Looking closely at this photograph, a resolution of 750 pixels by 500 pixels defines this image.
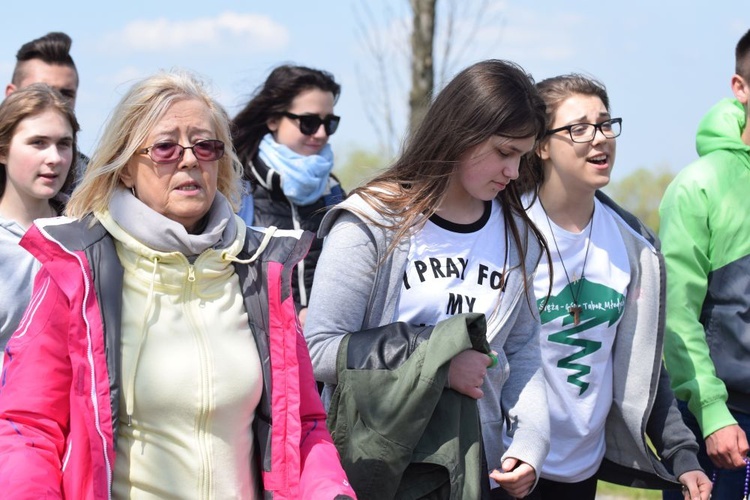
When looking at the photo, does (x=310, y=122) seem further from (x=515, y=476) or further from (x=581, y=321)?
(x=515, y=476)

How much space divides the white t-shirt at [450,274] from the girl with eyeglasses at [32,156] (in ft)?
5.54

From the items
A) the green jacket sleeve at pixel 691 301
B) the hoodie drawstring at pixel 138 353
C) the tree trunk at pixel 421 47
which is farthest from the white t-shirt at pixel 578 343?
the tree trunk at pixel 421 47

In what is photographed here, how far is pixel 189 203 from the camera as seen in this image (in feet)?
8.97

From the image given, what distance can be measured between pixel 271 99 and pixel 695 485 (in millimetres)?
3167

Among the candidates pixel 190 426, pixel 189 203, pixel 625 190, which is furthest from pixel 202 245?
pixel 625 190

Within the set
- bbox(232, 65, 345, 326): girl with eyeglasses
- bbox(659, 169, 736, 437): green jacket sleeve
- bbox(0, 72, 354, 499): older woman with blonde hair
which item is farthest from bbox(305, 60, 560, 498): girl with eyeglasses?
bbox(232, 65, 345, 326): girl with eyeglasses

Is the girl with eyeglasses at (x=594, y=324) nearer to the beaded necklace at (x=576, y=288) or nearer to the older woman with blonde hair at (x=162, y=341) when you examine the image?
the beaded necklace at (x=576, y=288)

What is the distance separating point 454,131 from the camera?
330 centimetres

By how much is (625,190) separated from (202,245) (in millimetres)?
13292

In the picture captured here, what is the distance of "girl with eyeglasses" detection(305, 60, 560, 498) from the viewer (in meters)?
3.01

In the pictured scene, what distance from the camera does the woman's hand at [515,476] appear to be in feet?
10.4

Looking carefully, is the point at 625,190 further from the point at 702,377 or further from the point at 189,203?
the point at 189,203

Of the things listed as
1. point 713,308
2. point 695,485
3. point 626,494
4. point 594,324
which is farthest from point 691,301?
point 626,494

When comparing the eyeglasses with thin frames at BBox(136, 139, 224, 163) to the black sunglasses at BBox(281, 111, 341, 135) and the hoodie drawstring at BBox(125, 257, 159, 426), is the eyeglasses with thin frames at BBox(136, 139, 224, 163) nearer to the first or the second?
the hoodie drawstring at BBox(125, 257, 159, 426)
